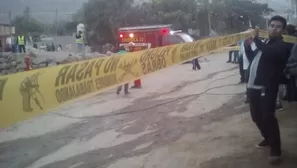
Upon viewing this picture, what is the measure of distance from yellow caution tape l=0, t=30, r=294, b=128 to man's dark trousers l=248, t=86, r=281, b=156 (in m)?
1.30

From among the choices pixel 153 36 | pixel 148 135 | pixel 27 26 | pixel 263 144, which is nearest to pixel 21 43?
pixel 153 36

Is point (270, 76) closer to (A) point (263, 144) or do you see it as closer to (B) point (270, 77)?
(B) point (270, 77)

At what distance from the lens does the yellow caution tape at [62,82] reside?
227cm

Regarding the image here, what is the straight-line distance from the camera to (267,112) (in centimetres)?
362

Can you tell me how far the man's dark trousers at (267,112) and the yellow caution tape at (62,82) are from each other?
4.27 feet

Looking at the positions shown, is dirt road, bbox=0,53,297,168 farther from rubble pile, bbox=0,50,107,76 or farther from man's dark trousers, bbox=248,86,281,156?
rubble pile, bbox=0,50,107,76

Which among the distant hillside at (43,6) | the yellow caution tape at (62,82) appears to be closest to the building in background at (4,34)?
the yellow caution tape at (62,82)

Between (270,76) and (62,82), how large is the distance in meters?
2.29

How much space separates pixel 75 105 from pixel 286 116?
5.06m

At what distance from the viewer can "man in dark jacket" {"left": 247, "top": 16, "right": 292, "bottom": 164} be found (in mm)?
3604

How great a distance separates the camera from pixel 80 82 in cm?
289

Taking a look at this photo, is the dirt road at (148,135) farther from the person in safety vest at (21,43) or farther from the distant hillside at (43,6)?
the distant hillside at (43,6)

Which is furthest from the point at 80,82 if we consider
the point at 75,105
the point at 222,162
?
the point at 75,105

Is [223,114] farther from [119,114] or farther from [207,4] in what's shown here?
[207,4]
